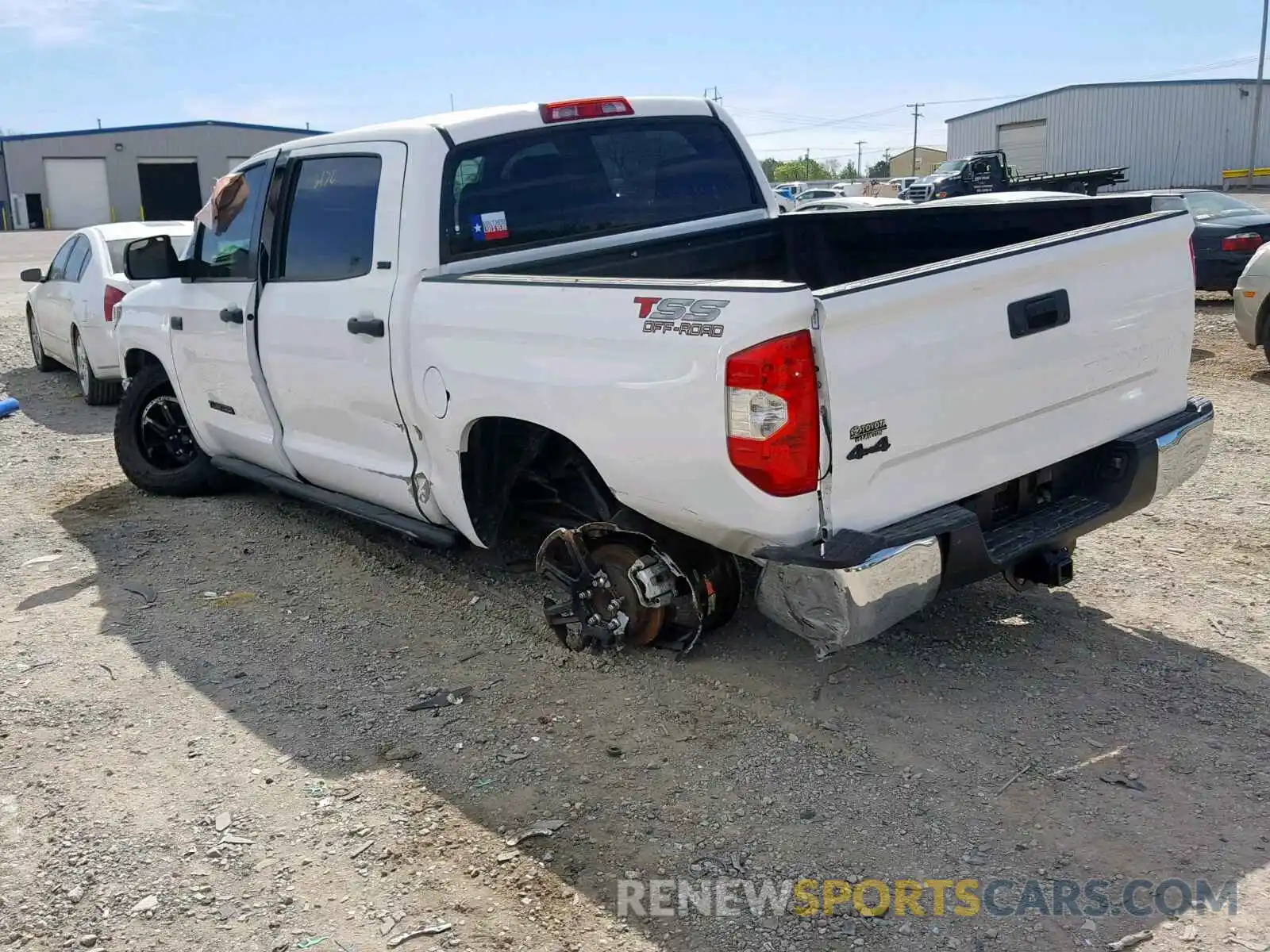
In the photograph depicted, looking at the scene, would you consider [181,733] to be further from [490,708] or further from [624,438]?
[624,438]

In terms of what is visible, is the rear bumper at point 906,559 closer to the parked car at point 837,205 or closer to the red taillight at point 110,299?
the parked car at point 837,205

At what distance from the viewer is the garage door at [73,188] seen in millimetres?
55875

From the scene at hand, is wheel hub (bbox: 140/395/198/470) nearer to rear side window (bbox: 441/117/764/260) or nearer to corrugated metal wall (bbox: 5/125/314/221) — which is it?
rear side window (bbox: 441/117/764/260)

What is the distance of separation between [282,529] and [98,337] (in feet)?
15.8

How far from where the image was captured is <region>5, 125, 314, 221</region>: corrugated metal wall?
5544 cm

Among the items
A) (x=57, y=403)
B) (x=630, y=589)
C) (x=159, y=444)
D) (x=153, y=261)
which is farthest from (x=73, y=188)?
(x=630, y=589)

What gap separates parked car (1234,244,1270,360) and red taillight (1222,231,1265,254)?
3.75m

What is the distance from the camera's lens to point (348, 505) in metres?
5.43

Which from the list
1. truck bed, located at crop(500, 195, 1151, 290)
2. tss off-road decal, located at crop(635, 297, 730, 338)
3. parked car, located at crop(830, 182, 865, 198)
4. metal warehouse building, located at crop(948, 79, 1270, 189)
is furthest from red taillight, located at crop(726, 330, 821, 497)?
metal warehouse building, located at crop(948, 79, 1270, 189)

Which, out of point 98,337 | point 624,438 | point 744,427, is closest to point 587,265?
point 624,438

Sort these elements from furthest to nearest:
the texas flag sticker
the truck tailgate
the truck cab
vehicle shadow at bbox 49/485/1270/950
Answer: the truck cab → the texas flag sticker → the truck tailgate → vehicle shadow at bbox 49/485/1270/950

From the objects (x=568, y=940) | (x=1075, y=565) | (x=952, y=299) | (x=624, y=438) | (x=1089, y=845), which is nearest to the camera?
(x=568, y=940)

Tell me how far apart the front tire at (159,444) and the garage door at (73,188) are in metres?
54.9

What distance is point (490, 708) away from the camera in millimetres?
4191
